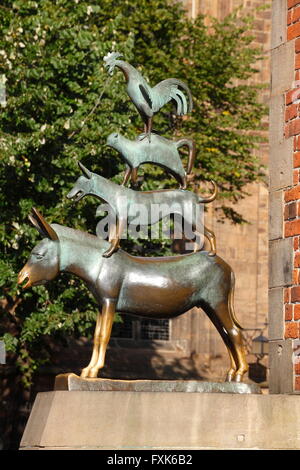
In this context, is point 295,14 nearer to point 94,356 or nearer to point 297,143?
point 297,143

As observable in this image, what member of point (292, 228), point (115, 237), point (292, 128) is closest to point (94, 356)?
point (115, 237)

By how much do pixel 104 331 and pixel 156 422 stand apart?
904mm

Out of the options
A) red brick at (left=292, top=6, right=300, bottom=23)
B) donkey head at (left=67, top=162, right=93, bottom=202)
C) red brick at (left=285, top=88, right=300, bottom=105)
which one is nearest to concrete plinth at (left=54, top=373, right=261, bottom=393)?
donkey head at (left=67, top=162, right=93, bottom=202)

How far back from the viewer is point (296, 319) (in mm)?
11211

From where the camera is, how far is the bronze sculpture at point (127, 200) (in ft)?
30.5

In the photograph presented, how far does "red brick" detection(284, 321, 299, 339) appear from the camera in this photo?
36.7ft

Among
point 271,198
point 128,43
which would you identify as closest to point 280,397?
point 271,198

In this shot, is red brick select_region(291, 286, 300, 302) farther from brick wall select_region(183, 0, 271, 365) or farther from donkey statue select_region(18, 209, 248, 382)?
brick wall select_region(183, 0, 271, 365)

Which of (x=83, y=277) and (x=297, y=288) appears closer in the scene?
(x=83, y=277)

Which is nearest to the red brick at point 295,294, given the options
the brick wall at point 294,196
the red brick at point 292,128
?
the brick wall at point 294,196

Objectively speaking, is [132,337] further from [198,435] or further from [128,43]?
[198,435]

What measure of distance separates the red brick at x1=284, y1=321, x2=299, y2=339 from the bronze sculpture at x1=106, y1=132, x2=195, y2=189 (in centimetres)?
223

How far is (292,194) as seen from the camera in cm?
1140
